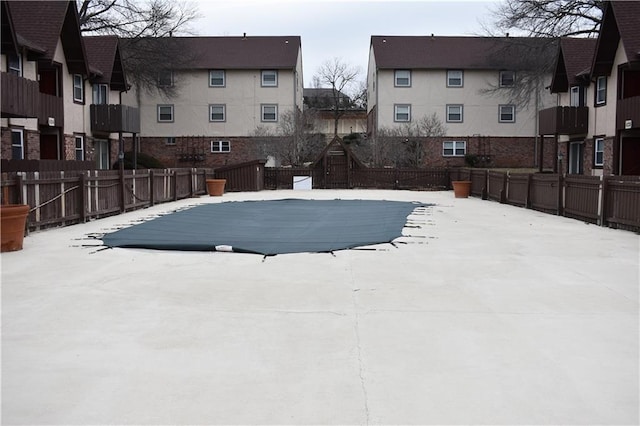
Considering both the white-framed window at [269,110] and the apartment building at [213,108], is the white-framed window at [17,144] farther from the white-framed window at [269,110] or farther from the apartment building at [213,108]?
the white-framed window at [269,110]

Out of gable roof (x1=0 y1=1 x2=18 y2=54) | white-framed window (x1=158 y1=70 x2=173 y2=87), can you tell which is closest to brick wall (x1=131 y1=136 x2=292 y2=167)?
white-framed window (x1=158 y1=70 x2=173 y2=87)

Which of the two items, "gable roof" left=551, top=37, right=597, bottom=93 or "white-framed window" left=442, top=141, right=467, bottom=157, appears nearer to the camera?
"gable roof" left=551, top=37, right=597, bottom=93

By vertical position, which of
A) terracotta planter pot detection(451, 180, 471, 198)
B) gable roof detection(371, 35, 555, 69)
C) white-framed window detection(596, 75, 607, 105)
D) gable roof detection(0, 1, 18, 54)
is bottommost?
terracotta planter pot detection(451, 180, 471, 198)

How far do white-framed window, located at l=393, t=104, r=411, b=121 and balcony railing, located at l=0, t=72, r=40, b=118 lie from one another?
100 ft

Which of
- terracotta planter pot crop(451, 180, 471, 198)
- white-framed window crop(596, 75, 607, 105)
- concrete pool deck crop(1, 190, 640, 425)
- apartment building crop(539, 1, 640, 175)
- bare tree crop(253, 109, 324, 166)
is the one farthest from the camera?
bare tree crop(253, 109, 324, 166)

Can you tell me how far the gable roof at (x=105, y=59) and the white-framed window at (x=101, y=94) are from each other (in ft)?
1.67

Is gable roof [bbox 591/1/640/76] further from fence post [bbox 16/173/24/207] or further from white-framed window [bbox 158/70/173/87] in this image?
white-framed window [bbox 158/70/173/87]

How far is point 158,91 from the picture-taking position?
4978 centimetres

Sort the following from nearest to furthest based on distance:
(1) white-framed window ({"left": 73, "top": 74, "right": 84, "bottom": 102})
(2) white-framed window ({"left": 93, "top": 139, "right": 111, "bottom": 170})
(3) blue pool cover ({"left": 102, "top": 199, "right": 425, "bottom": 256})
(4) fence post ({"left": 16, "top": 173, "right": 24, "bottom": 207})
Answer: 1. (3) blue pool cover ({"left": 102, "top": 199, "right": 425, "bottom": 256})
2. (4) fence post ({"left": 16, "top": 173, "right": 24, "bottom": 207})
3. (1) white-framed window ({"left": 73, "top": 74, "right": 84, "bottom": 102})
4. (2) white-framed window ({"left": 93, "top": 139, "right": 111, "bottom": 170})

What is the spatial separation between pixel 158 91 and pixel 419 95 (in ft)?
65.1

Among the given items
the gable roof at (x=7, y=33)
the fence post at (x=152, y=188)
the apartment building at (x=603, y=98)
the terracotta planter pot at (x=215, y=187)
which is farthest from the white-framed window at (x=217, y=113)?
the gable roof at (x=7, y=33)

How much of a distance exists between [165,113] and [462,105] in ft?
74.3

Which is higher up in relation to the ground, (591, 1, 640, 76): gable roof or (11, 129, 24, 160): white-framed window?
(591, 1, 640, 76): gable roof

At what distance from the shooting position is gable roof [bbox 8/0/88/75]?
2852 cm
